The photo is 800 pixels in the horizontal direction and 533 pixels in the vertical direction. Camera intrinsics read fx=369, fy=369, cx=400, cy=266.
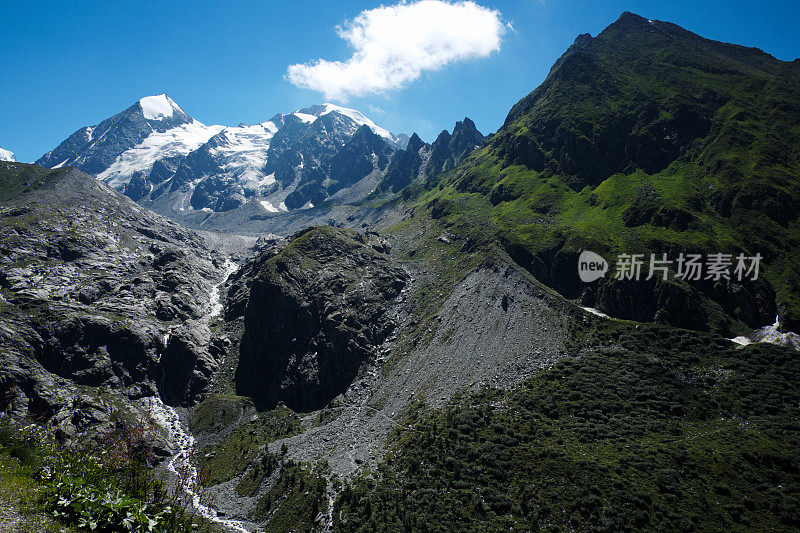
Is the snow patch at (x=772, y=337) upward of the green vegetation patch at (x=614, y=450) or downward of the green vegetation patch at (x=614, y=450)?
upward

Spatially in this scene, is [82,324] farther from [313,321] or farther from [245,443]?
[313,321]

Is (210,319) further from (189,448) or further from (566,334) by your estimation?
(566,334)

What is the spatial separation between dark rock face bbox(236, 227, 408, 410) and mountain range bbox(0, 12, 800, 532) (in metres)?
0.85

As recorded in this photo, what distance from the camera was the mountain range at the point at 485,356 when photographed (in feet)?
206

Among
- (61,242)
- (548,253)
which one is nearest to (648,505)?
(548,253)

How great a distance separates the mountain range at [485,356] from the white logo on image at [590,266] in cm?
266

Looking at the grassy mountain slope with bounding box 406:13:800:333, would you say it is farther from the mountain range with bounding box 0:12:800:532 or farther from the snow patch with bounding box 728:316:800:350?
the snow patch with bounding box 728:316:800:350

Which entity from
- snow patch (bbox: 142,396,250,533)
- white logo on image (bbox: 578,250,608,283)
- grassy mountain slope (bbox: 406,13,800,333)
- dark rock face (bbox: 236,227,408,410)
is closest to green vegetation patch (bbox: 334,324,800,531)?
grassy mountain slope (bbox: 406,13,800,333)

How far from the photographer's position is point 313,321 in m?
142

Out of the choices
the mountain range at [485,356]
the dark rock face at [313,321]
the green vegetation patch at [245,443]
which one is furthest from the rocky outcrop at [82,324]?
the green vegetation patch at [245,443]

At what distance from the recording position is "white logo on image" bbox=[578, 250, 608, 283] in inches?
5089

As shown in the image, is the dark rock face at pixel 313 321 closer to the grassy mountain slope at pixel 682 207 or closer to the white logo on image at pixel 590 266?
the grassy mountain slope at pixel 682 207

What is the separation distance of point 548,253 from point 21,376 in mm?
178619

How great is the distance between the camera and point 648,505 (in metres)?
54.2
